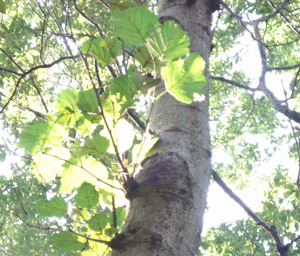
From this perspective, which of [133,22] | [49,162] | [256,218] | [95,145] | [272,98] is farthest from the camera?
[272,98]

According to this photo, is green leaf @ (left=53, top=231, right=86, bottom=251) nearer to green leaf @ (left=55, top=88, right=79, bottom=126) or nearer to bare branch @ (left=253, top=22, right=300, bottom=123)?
green leaf @ (left=55, top=88, right=79, bottom=126)

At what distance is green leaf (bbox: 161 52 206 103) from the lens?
2.42 feet

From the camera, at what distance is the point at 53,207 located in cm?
90

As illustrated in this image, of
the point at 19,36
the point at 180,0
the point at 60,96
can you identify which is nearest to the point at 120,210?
the point at 60,96

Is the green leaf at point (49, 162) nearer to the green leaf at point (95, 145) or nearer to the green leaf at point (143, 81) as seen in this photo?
the green leaf at point (95, 145)

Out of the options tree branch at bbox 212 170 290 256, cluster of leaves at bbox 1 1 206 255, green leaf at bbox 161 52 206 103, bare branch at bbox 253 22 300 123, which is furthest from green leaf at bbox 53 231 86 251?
bare branch at bbox 253 22 300 123

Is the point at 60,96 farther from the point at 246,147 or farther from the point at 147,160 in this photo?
the point at 246,147

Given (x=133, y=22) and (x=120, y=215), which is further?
(x=120, y=215)

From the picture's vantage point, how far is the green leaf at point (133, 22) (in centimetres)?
70

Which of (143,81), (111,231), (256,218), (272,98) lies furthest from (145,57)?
(272,98)

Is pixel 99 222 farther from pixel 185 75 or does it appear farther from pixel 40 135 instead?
pixel 185 75

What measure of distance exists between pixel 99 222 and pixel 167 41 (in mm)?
482

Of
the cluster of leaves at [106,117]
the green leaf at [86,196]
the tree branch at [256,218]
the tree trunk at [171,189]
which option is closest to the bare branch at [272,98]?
the tree branch at [256,218]

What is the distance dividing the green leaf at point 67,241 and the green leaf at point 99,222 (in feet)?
0.19
